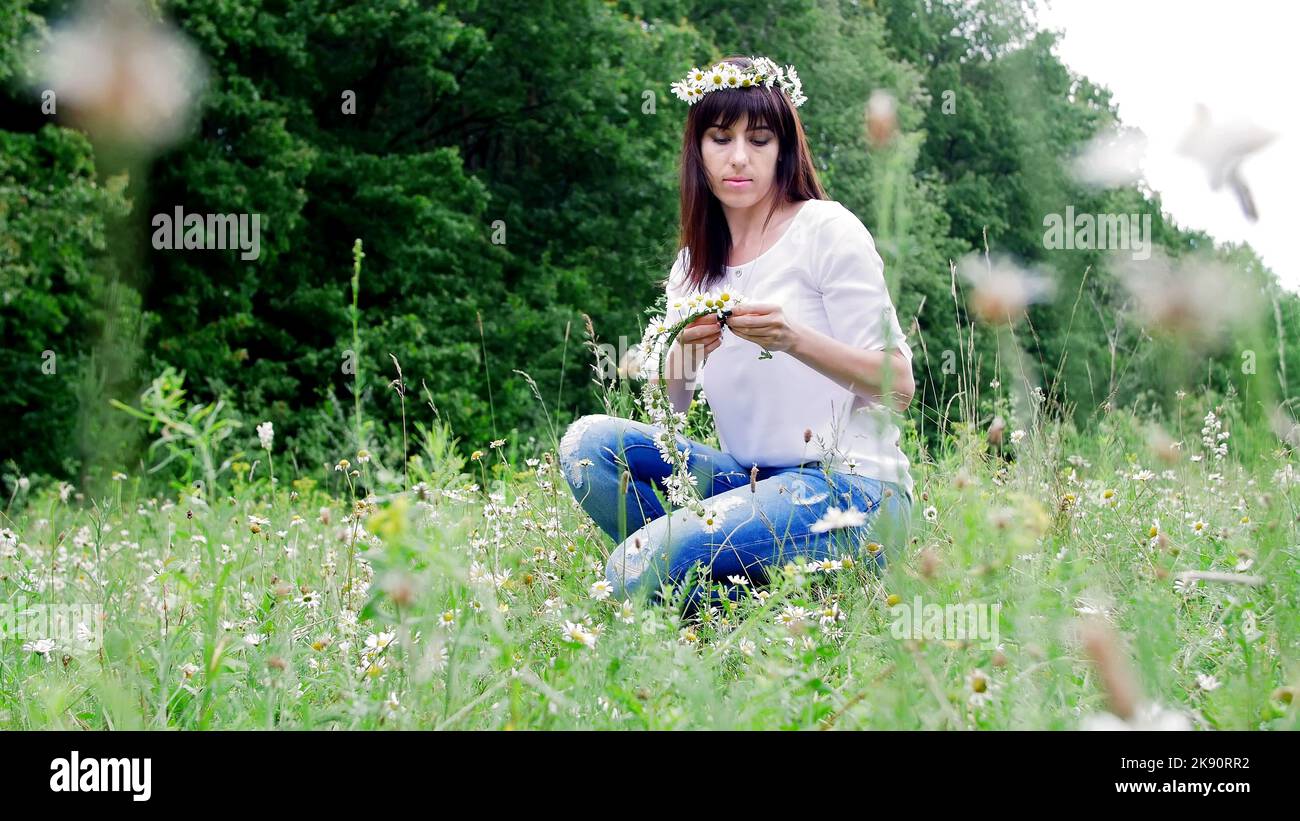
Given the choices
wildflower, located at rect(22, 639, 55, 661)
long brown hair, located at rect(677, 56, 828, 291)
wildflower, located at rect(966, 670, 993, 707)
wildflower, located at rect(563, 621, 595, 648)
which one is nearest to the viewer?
wildflower, located at rect(966, 670, 993, 707)

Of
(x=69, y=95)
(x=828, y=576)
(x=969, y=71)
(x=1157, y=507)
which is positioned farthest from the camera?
(x=969, y=71)

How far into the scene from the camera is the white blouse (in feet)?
9.23

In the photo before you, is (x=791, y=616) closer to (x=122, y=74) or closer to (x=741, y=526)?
(x=741, y=526)

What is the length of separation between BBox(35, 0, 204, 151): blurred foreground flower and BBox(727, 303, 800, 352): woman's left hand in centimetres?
1211

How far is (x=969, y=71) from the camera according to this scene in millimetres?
25656

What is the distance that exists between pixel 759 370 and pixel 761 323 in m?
0.57

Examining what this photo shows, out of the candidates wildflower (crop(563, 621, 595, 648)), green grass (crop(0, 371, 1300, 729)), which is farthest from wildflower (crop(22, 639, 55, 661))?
wildflower (crop(563, 621, 595, 648))

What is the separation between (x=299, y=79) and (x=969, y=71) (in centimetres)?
1605

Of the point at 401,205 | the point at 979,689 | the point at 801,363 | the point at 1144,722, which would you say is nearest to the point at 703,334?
the point at 801,363

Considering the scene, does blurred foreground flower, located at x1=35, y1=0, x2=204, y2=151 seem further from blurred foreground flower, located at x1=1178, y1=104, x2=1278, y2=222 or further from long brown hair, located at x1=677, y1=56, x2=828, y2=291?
blurred foreground flower, located at x1=1178, y1=104, x2=1278, y2=222

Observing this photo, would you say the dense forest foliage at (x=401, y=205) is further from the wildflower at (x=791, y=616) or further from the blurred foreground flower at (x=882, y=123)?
the blurred foreground flower at (x=882, y=123)
